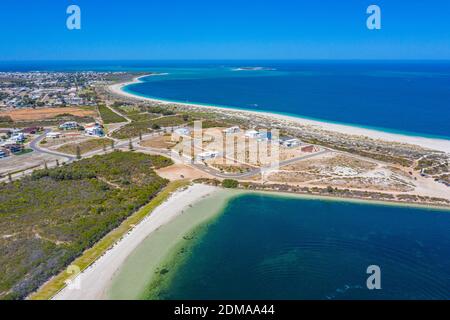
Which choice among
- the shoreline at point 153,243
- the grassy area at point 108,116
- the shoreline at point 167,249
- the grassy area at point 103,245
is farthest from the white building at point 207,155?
the grassy area at point 108,116

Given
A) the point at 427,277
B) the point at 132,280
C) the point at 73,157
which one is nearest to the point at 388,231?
the point at 427,277

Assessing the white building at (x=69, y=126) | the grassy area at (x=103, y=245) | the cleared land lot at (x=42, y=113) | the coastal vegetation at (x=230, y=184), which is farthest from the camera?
the cleared land lot at (x=42, y=113)

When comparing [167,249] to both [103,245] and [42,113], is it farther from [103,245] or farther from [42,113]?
[42,113]

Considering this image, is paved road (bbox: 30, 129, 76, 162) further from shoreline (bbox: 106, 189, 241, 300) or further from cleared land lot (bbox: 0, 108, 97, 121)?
shoreline (bbox: 106, 189, 241, 300)

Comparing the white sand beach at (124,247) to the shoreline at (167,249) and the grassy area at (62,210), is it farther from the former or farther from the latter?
the grassy area at (62,210)

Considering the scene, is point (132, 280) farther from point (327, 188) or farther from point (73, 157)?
point (73, 157)

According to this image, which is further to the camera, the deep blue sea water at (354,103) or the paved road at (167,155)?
the deep blue sea water at (354,103)
